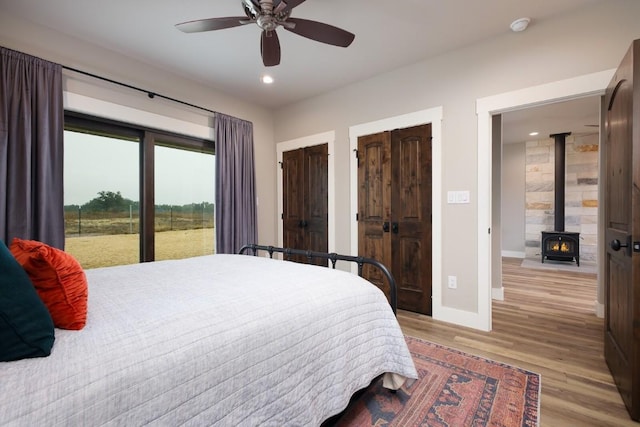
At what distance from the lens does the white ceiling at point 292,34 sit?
226 cm

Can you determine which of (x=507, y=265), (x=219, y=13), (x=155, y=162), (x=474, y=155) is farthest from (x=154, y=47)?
(x=507, y=265)

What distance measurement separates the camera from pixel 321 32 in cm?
207

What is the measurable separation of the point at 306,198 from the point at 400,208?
142 cm

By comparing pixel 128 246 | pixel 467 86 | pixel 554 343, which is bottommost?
pixel 554 343

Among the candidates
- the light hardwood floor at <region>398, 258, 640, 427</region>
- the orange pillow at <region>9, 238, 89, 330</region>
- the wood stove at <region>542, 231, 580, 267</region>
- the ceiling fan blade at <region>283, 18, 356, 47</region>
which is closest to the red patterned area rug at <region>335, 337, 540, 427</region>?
the light hardwood floor at <region>398, 258, 640, 427</region>

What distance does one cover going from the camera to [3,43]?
2.30 metres

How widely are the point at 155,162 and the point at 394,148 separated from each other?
2.75 m

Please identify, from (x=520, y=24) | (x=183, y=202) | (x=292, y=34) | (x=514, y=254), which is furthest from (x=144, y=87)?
(x=514, y=254)

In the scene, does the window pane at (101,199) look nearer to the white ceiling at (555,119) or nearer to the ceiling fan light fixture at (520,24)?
the ceiling fan light fixture at (520,24)

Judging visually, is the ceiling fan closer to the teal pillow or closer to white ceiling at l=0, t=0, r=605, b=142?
white ceiling at l=0, t=0, r=605, b=142

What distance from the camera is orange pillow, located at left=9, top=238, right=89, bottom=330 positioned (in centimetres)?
91

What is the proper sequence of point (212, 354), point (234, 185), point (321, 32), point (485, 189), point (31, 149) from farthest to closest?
point (234, 185) → point (485, 189) → point (31, 149) → point (321, 32) → point (212, 354)

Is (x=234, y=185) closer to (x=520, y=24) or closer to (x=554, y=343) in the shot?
(x=520, y=24)

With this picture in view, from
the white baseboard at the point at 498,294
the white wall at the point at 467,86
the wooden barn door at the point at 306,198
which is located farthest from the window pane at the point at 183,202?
the white baseboard at the point at 498,294
